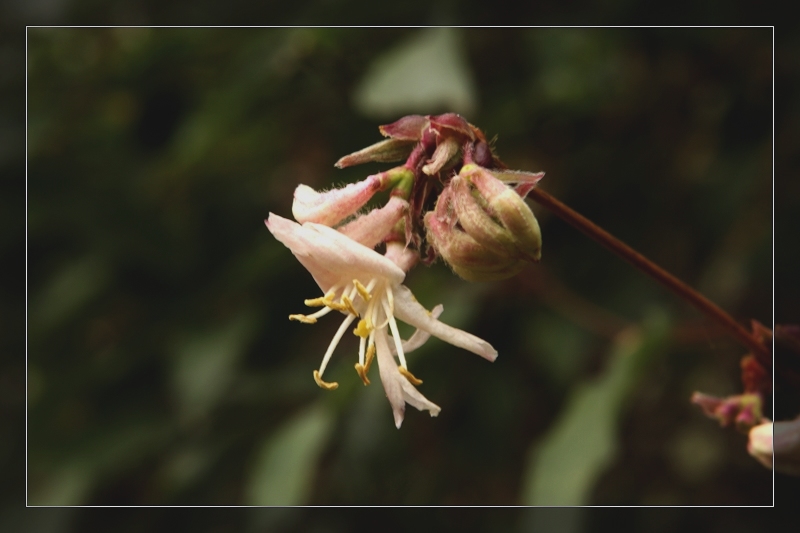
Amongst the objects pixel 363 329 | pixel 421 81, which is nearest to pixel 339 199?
pixel 363 329

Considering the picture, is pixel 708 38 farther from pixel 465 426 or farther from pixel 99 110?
pixel 99 110

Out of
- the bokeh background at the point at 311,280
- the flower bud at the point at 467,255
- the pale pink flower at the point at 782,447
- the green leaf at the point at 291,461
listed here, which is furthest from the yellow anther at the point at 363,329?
the bokeh background at the point at 311,280

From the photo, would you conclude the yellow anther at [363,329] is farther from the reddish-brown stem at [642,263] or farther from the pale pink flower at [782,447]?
the pale pink flower at [782,447]

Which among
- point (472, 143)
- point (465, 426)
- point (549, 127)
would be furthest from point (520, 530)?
point (472, 143)

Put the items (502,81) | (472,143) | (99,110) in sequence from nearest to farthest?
1. (472,143)
2. (502,81)
3. (99,110)

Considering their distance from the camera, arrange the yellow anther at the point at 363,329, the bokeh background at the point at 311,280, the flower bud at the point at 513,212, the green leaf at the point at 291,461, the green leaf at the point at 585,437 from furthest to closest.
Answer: the bokeh background at the point at 311,280 < the green leaf at the point at 291,461 < the green leaf at the point at 585,437 < the yellow anther at the point at 363,329 < the flower bud at the point at 513,212

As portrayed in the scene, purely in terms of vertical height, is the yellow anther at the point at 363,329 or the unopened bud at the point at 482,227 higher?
the unopened bud at the point at 482,227

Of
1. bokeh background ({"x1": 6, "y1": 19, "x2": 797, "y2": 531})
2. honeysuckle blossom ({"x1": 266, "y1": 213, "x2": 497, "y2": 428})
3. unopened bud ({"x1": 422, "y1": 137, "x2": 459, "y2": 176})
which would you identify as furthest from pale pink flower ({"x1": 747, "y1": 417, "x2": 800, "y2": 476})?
bokeh background ({"x1": 6, "y1": 19, "x2": 797, "y2": 531})
